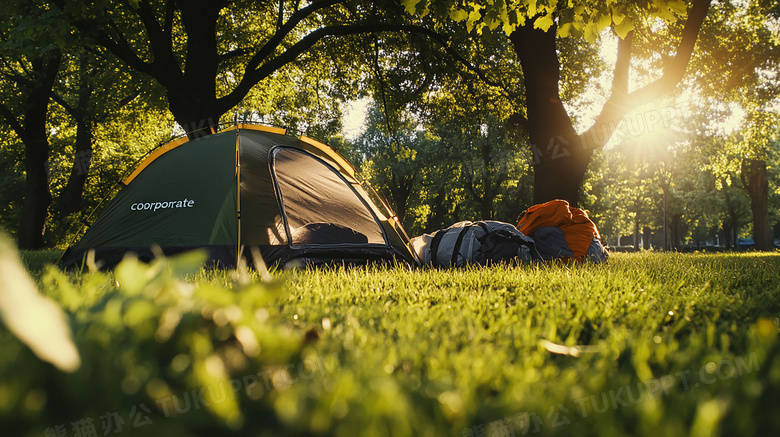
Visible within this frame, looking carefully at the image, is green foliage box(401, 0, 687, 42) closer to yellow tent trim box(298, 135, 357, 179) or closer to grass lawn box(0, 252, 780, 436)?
yellow tent trim box(298, 135, 357, 179)

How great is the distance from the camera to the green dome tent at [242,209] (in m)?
5.70

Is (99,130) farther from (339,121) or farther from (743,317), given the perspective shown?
(743,317)

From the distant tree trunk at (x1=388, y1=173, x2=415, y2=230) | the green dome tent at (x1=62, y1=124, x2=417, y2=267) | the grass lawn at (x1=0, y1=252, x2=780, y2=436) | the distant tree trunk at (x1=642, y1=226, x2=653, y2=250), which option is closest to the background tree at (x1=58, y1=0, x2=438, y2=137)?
the green dome tent at (x1=62, y1=124, x2=417, y2=267)

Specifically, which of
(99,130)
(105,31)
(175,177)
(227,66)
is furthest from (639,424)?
(99,130)

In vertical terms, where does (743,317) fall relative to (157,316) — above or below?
below

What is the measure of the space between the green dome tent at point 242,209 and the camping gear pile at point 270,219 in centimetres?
1

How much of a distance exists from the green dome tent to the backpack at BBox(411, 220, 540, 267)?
1.60 ft

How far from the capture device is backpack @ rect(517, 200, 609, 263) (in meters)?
6.94

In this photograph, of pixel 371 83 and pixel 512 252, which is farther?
pixel 371 83

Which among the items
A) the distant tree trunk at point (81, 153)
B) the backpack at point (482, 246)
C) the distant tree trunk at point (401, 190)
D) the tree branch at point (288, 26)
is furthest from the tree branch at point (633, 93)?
the distant tree trunk at point (401, 190)

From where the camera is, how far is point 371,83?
14117 mm

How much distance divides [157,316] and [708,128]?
2579cm

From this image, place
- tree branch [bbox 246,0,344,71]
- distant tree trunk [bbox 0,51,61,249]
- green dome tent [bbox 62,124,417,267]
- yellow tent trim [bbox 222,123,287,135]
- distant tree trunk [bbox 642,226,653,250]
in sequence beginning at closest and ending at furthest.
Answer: green dome tent [bbox 62,124,417,267]
yellow tent trim [bbox 222,123,287,135]
tree branch [bbox 246,0,344,71]
distant tree trunk [bbox 0,51,61,249]
distant tree trunk [bbox 642,226,653,250]

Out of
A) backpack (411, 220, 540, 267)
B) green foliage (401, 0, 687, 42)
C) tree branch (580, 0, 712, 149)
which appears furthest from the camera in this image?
tree branch (580, 0, 712, 149)
